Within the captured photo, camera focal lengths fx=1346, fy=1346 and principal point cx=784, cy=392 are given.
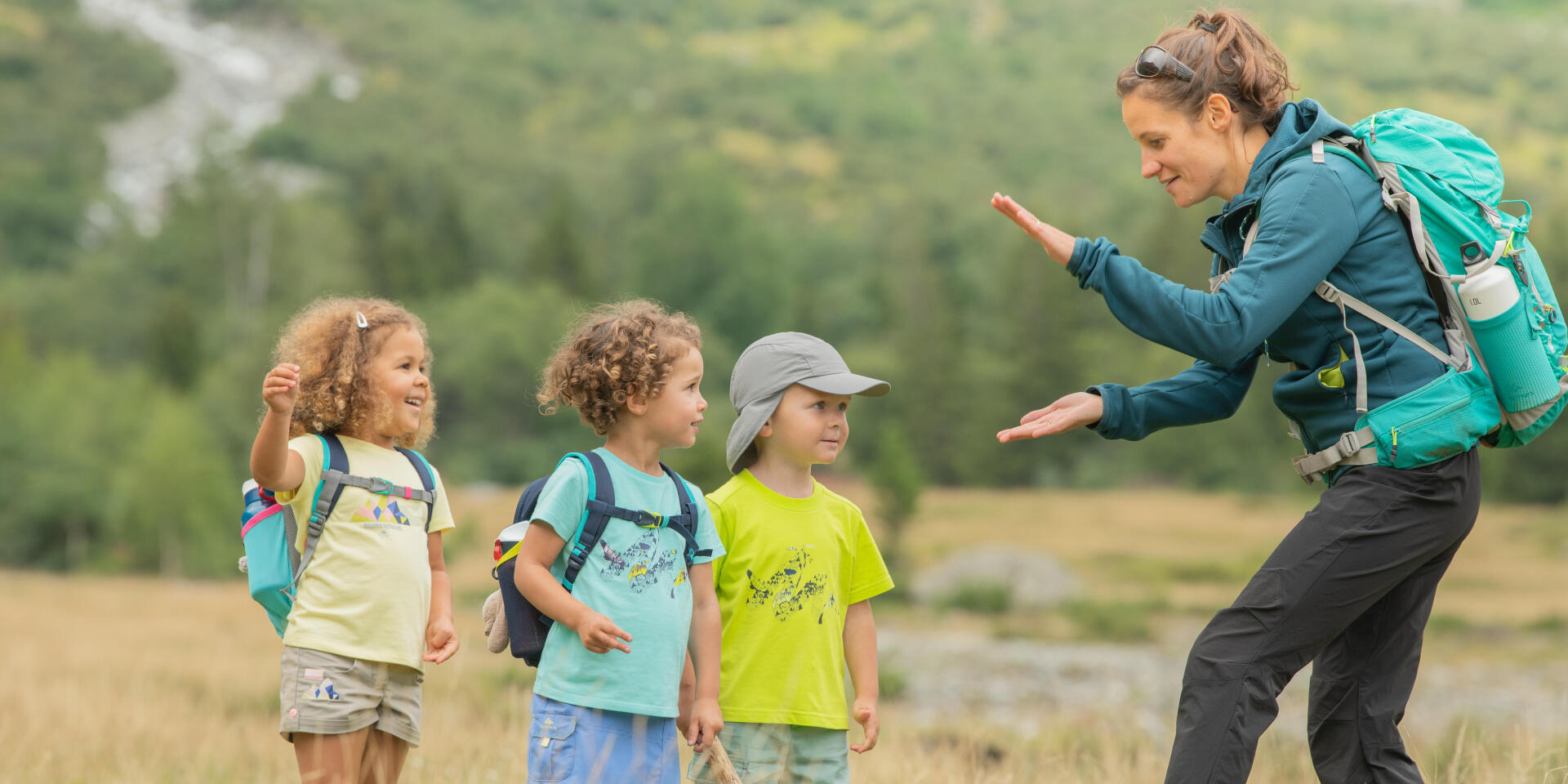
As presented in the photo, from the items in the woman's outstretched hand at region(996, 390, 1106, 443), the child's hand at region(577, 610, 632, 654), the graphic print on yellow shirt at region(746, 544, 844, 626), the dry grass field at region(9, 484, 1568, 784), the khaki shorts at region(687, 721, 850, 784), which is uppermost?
the woman's outstretched hand at region(996, 390, 1106, 443)

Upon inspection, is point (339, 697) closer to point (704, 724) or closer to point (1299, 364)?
point (704, 724)

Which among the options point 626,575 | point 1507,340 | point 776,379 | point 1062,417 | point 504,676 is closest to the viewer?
point 1507,340

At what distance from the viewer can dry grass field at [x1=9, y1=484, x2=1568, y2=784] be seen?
16.8 ft

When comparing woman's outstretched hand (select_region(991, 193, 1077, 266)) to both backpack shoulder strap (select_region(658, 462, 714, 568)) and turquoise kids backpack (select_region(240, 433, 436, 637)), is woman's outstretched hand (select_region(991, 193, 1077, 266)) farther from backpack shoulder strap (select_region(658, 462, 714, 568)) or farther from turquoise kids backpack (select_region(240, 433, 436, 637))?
turquoise kids backpack (select_region(240, 433, 436, 637))

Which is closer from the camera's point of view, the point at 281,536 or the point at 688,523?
the point at 688,523

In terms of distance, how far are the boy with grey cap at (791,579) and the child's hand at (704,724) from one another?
7 cm

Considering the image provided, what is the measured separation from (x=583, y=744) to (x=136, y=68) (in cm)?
19431

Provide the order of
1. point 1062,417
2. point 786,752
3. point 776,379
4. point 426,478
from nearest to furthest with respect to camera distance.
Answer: point 1062,417, point 786,752, point 776,379, point 426,478

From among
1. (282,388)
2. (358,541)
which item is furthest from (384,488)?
(282,388)

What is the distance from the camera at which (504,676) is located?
1052 centimetres

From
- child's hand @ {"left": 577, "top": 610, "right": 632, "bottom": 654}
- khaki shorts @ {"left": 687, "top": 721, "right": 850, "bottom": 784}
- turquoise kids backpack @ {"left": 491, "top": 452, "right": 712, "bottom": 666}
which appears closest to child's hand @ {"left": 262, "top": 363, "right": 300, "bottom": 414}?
turquoise kids backpack @ {"left": 491, "top": 452, "right": 712, "bottom": 666}

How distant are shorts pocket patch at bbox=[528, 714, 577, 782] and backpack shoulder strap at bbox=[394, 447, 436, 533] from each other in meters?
0.94

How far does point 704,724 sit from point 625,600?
38 centimetres

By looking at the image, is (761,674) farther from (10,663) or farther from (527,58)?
(527,58)
